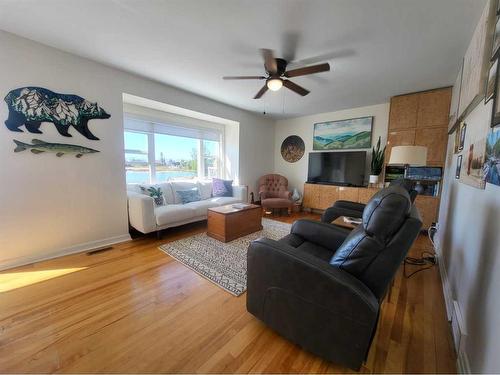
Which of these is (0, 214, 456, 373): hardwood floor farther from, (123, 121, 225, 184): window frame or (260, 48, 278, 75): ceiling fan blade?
(260, 48, 278, 75): ceiling fan blade

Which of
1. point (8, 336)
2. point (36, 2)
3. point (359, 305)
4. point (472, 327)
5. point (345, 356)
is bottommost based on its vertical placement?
point (8, 336)

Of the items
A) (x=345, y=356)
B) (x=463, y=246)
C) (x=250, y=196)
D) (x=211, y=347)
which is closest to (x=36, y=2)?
(x=211, y=347)

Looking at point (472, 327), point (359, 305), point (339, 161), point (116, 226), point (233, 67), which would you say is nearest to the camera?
point (359, 305)

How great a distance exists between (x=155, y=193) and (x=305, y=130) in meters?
3.64

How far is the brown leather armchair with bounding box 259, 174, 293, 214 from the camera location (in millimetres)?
4289

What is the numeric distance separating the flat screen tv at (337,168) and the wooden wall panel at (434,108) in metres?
1.02

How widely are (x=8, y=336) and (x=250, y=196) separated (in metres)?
4.22

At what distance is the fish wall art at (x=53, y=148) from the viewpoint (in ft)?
6.90

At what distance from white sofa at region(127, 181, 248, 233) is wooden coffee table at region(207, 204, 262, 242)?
1.31 feet

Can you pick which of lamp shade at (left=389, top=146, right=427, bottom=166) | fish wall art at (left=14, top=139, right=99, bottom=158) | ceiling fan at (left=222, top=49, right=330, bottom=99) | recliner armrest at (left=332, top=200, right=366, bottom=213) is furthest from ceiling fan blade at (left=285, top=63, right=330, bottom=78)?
fish wall art at (left=14, top=139, right=99, bottom=158)

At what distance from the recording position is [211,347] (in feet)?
4.10

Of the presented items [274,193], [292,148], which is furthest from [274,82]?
[292,148]

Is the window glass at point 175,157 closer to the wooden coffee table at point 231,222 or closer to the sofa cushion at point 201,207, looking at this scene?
the sofa cushion at point 201,207

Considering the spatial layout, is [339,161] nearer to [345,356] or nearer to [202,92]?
[202,92]
